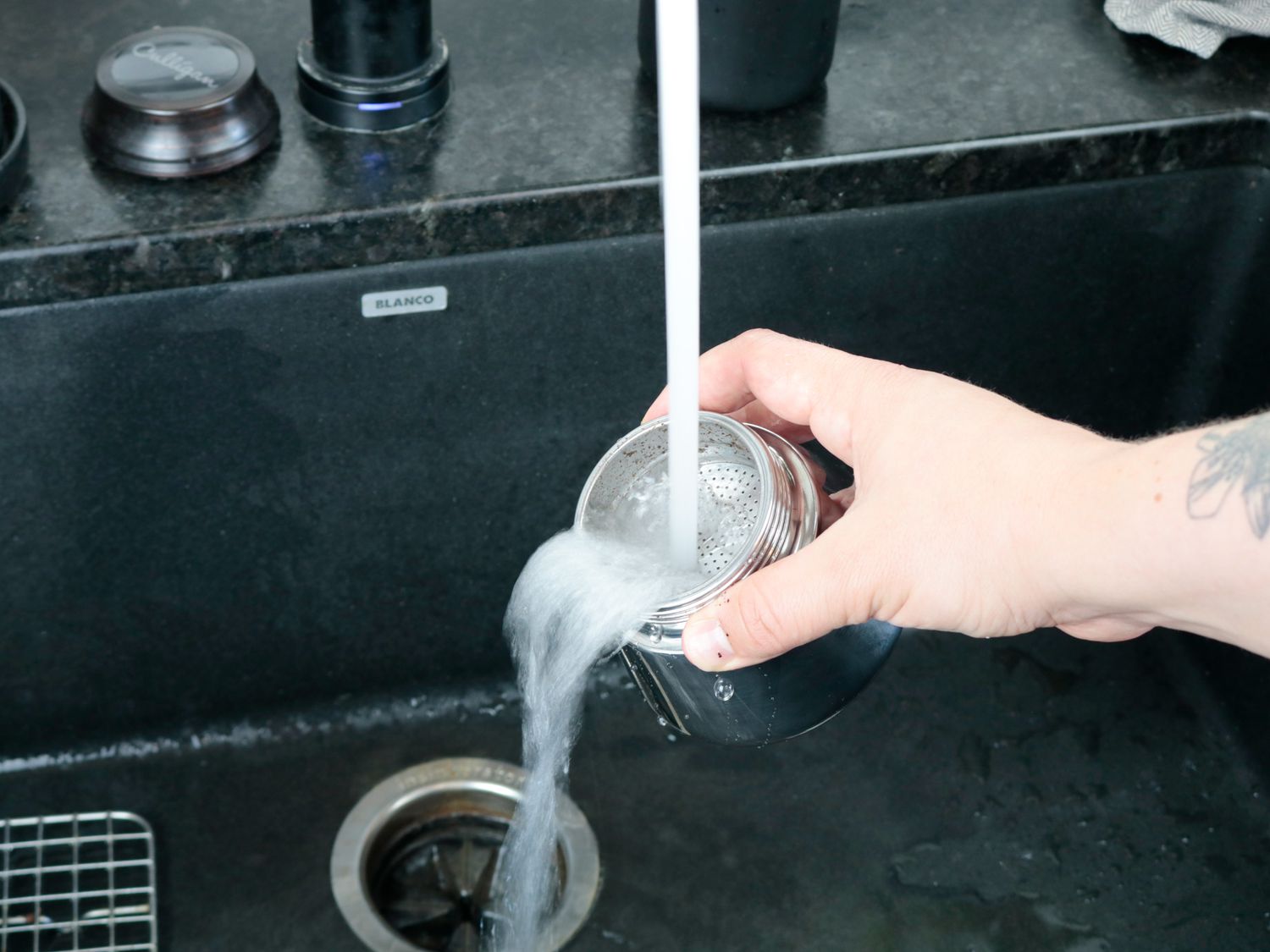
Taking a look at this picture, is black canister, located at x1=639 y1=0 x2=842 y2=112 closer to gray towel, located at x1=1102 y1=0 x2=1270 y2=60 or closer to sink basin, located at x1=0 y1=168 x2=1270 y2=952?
sink basin, located at x1=0 y1=168 x2=1270 y2=952

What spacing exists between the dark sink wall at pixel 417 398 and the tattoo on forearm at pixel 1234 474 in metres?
0.38

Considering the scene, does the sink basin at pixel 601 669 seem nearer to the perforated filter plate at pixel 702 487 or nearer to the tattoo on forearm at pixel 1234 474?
the perforated filter plate at pixel 702 487

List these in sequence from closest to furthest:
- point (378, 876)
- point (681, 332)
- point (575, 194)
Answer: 1. point (681, 332)
2. point (575, 194)
3. point (378, 876)

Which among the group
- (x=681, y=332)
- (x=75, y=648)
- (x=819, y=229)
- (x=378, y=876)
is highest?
(x=681, y=332)

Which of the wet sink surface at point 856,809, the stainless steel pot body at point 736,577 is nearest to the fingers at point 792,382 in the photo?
the stainless steel pot body at point 736,577

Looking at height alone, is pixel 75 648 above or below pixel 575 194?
below

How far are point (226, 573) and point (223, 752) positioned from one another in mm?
145

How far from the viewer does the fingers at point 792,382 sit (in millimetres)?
646

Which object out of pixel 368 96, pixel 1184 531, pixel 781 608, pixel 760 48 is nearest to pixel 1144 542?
pixel 1184 531

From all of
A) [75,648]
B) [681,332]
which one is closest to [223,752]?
[75,648]

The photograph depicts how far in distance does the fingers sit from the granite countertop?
192 millimetres

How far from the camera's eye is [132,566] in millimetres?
920

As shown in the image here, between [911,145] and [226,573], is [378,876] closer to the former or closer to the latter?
[226,573]

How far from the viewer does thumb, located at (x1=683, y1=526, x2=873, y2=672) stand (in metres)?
0.56
